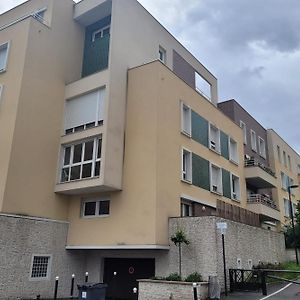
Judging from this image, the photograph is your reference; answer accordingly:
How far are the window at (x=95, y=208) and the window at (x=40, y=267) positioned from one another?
9.76 feet

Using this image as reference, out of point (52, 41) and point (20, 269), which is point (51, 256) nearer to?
point (20, 269)

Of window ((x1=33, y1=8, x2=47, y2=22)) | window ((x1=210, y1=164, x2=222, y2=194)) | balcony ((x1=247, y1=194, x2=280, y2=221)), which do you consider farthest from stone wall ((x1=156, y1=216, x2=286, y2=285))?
window ((x1=33, y1=8, x2=47, y2=22))

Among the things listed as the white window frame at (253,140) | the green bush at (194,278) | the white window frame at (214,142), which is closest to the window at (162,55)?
the white window frame at (214,142)

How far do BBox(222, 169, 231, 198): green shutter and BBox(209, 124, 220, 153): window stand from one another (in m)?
1.71

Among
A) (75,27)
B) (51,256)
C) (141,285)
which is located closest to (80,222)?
(51,256)

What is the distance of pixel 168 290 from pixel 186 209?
6.74 m

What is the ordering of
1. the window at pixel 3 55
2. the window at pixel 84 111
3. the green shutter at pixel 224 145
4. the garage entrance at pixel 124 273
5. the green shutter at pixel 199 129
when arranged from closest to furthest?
the garage entrance at pixel 124 273
the window at pixel 84 111
the window at pixel 3 55
the green shutter at pixel 199 129
the green shutter at pixel 224 145

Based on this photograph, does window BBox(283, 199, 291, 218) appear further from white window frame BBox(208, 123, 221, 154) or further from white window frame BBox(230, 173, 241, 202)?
white window frame BBox(208, 123, 221, 154)

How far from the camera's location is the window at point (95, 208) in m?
19.3

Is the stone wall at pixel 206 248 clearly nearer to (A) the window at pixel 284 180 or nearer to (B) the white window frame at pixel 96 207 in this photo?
(B) the white window frame at pixel 96 207

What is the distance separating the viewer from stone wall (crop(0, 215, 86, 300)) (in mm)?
16391

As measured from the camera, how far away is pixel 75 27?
23.1m

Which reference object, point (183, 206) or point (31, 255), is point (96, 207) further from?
point (183, 206)

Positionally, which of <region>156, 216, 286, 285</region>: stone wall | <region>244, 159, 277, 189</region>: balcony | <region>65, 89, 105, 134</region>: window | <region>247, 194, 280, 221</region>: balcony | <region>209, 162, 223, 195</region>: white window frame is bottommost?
<region>156, 216, 286, 285</region>: stone wall
